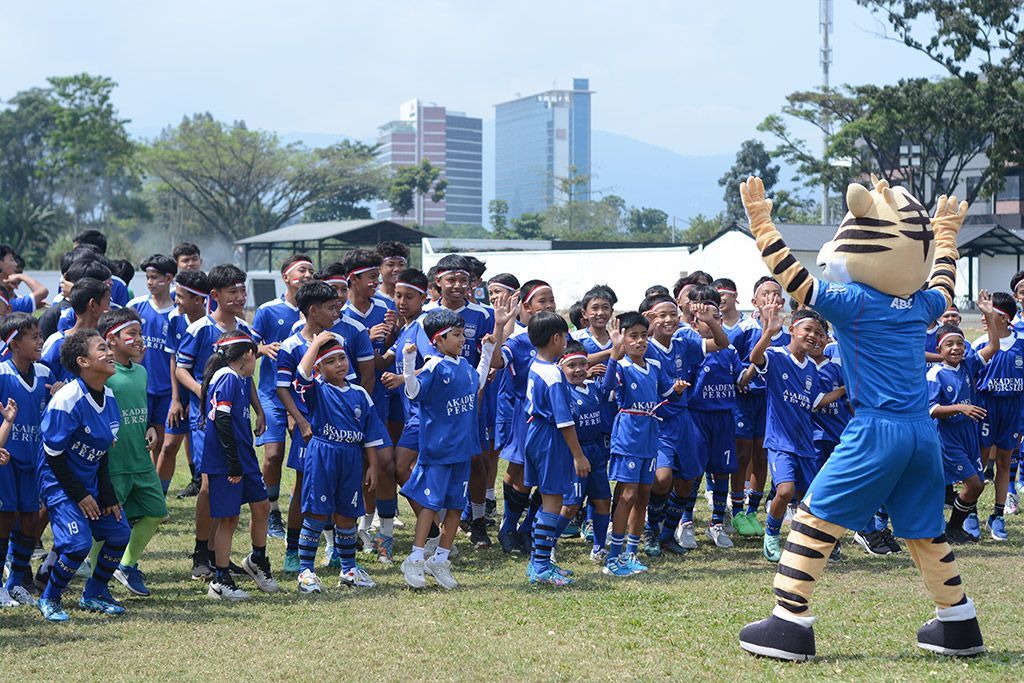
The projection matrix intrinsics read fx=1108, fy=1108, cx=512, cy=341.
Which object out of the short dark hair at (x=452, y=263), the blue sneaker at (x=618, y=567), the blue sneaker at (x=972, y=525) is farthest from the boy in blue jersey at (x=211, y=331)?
the blue sneaker at (x=972, y=525)

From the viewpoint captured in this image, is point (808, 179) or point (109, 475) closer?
point (109, 475)

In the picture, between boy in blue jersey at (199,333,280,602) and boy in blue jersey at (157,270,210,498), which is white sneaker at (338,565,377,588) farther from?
boy in blue jersey at (157,270,210,498)

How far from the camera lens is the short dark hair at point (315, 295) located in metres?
7.68

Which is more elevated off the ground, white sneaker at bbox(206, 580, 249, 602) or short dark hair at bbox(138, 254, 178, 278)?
short dark hair at bbox(138, 254, 178, 278)

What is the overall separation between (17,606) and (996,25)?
30.6m

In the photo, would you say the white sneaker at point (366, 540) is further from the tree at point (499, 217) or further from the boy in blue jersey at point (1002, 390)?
the tree at point (499, 217)

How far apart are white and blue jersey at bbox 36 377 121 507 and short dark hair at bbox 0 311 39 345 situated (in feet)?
1.74

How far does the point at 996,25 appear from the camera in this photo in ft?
100.0

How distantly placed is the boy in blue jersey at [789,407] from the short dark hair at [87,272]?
16.8 ft

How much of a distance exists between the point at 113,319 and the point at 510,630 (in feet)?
10.5

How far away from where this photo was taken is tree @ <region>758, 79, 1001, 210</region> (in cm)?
3559

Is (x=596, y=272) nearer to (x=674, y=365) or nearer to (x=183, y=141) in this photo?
(x=183, y=141)

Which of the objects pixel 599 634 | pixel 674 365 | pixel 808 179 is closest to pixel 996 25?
pixel 808 179

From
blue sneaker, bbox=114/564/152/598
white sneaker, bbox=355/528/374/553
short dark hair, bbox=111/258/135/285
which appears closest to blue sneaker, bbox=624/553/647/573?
white sneaker, bbox=355/528/374/553
